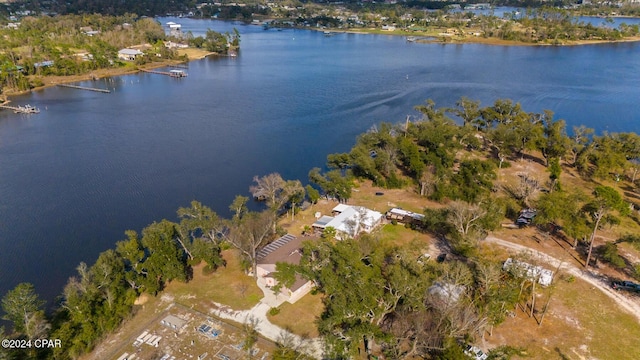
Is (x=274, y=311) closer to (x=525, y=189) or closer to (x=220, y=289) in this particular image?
(x=220, y=289)

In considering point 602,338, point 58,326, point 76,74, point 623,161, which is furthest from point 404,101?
point 76,74

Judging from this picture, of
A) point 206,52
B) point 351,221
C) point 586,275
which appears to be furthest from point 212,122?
point 206,52

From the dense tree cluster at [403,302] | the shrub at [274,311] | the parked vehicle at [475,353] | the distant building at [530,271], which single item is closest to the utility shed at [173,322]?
the shrub at [274,311]

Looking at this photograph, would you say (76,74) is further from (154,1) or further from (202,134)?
(154,1)

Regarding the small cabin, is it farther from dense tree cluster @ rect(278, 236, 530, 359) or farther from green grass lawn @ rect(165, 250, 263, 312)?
dense tree cluster @ rect(278, 236, 530, 359)

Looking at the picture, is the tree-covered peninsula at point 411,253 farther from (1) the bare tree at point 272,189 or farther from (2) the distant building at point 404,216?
(2) the distant building at point 404,216

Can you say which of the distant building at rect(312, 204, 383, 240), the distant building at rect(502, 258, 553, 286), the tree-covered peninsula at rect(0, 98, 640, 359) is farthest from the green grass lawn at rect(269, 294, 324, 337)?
the distant building at rect(502, 258, 553, 286)
